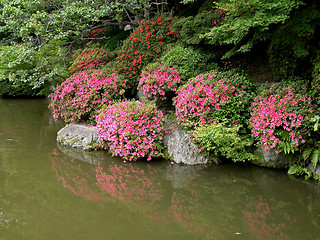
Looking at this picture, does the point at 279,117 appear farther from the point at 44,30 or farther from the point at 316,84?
the point at 44,30

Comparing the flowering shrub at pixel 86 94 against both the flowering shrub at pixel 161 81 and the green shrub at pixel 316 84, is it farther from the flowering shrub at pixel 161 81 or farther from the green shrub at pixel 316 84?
the green shrub at pixel 316 84

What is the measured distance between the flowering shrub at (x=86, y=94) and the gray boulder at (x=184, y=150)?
8.35 ft

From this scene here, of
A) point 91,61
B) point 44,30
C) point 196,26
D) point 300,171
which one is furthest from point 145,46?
point 300,171

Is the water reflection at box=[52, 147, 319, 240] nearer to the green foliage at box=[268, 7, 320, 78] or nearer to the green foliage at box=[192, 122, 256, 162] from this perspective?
the green foliage at box=[192, 122, 256, 162]

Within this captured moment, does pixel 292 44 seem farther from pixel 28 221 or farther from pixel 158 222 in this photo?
pixel 28 221

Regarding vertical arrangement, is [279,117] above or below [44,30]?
below

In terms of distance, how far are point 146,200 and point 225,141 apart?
Answer: 2.09 metres

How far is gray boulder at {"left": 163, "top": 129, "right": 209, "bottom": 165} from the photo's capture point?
6.25m

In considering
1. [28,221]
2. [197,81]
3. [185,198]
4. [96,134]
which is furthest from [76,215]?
[197,81]

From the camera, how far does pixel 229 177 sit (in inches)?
221

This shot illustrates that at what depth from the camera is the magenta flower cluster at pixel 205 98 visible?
20.2 ft

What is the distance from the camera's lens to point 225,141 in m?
5.93

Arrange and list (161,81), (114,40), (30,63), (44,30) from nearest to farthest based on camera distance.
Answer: (161,81) → (44,30) → (30,63) → (114,40)

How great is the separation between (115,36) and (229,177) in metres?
8.94
